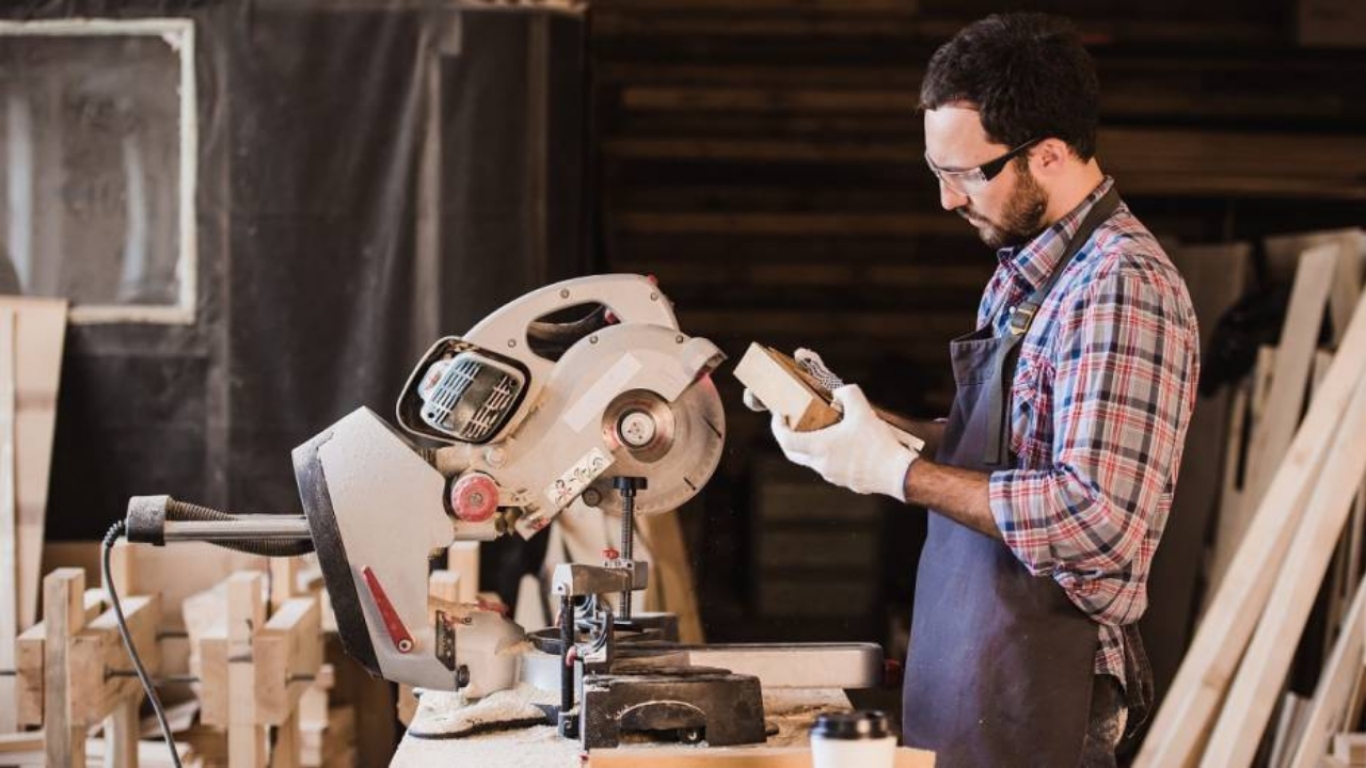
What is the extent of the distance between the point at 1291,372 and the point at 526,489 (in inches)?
126

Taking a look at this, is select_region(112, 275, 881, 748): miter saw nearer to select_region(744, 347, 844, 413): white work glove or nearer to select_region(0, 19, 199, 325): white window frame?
select_region(744, 347, 844, 413): white work glove

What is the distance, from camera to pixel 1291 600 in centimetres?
375

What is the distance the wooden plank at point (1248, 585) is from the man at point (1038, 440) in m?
1.68

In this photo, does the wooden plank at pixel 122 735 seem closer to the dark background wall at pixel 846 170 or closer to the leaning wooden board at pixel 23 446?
the leaning wooden board at pixel 23 446

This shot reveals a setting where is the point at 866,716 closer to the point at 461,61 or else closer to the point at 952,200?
the point at 952,200

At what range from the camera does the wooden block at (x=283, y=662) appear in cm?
303

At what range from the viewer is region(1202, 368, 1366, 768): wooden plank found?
367 centimetres

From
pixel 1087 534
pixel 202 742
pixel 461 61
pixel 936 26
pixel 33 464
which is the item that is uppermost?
pixel 936 26

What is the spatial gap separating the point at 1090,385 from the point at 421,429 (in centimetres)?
89

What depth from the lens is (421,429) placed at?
2.25 metres

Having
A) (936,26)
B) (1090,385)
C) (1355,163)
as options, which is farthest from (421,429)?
(1355,163)

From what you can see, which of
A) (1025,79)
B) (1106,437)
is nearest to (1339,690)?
(1106,437)

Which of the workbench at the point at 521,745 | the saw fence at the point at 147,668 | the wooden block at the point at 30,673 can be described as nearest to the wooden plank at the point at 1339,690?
the workbench at the point at 521,745

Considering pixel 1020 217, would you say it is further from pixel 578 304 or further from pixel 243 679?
pixel 243 679
